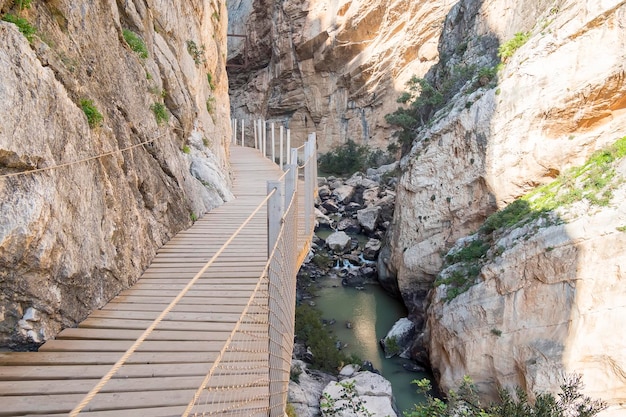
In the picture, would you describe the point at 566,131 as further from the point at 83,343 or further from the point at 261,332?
the point at 83,343

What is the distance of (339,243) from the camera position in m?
17.8

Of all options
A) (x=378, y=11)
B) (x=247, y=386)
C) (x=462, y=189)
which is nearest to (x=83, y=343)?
(x=247, y=386)

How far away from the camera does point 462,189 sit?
11.8 meters

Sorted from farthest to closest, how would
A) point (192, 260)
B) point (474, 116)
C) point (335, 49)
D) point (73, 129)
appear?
point (335, 49) → point (474, 116) → point (192, 260) → point (73, 129)

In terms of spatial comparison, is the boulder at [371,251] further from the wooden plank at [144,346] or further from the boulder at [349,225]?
the wooden plank at [144,346]

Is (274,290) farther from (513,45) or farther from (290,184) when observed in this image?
(513,45)

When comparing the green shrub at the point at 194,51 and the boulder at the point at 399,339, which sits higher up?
the green shrub at the point at 194,51

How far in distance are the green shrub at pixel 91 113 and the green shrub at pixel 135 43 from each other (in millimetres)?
2251

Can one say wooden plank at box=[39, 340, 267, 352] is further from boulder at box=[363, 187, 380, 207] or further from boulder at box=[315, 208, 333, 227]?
boulder at box=[363, 187, 380, 207]

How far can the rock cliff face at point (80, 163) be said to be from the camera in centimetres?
335

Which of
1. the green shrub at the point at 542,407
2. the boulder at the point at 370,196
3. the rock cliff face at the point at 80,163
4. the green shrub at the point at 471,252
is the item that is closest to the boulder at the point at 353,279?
the green shrub at the point at 471,252

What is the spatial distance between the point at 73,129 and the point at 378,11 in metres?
29.8

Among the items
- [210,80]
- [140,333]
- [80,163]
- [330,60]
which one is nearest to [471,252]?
[140,333]

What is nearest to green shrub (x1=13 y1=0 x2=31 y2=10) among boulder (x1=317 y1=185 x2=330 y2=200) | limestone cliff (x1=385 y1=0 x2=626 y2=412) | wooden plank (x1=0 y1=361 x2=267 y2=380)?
wooden plank (x1=0 y1=361 x2=267 y2=380)
